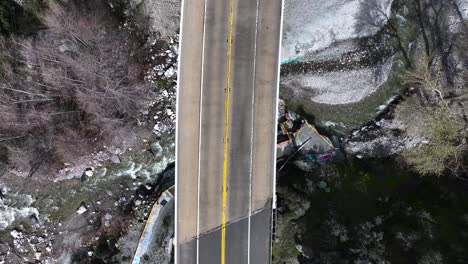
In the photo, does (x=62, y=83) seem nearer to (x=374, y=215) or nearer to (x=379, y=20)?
(x=379, y=20)

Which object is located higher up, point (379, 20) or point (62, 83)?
point (379, 20)

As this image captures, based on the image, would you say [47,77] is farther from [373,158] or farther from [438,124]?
[438,124]

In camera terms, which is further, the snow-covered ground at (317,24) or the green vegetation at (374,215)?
the snow-covered ground at (317,24)

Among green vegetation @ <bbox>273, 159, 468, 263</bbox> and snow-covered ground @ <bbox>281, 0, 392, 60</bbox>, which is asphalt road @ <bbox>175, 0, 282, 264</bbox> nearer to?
green vegetation @ <bbox>273, 159, 468, 263</bbox>

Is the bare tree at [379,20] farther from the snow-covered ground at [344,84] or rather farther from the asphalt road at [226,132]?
the asphalt road at [226,132]

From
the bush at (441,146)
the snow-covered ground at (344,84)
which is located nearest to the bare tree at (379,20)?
the snow-covered ground at (344,84)

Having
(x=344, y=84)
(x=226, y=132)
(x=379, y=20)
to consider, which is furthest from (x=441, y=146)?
(x=226, y=132)

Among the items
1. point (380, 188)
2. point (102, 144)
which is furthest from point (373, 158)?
point (102, 144)
